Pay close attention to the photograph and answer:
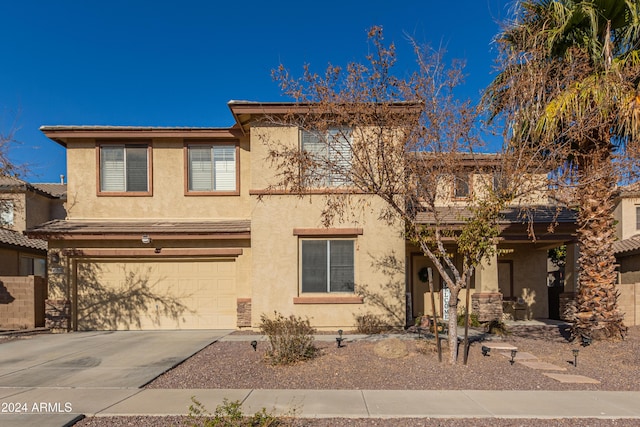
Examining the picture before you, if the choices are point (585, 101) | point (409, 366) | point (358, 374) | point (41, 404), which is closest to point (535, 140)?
point (585, 101)

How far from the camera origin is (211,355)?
30.7ft

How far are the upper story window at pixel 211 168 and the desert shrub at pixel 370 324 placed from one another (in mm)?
5758

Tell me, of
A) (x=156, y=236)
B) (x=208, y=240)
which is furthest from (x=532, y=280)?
(x=156, y=236)

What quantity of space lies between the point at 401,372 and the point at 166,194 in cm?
937

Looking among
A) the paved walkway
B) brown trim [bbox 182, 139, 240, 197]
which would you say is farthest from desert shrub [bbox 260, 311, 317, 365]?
brown trim [bbox 182, 139, 240, 197]

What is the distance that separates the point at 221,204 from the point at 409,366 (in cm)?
799

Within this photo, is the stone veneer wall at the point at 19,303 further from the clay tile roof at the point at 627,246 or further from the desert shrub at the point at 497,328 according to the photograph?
the clay tile roof at the point at 627,246

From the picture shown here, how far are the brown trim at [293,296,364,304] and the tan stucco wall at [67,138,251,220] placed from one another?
11.3 ft

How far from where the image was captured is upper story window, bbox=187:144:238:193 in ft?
44.4

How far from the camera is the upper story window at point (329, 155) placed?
8852mm

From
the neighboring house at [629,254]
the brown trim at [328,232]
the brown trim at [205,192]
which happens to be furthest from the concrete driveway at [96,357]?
the neighboring house at [629,254]

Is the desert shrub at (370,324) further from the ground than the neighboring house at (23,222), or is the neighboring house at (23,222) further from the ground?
the neighboring house at (23,222)

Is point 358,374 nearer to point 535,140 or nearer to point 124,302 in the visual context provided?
point 535,140

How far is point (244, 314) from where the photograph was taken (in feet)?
40.7
